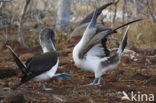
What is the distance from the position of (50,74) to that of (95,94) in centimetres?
85

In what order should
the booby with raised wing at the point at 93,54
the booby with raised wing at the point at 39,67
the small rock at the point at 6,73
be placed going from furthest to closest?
the small rock at the point at 6,73, the booby with raised wing at the point at 93,54, the booby with raised wing at the point at 39,67

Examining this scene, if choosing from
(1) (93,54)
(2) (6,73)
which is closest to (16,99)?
(1) (93,54)

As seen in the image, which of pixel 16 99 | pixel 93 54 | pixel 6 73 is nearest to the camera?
pixel 16 99

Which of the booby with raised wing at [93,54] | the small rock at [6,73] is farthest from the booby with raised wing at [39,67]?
the small rock at [6,73]

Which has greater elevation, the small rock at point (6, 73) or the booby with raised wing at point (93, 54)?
the booby with raised wing at point (93, 54)

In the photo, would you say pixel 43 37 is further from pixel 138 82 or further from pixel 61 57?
pixel 61 57

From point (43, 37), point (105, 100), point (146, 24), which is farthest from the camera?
point (146, 24)

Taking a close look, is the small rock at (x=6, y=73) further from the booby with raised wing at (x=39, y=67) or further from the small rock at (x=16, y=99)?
the small rock at (x=16, y=99)

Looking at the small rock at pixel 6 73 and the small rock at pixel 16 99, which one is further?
the small rock at pixel 6 73

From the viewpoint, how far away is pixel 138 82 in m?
5.31

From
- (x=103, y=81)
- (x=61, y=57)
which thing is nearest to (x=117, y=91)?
(x=103, y=81)

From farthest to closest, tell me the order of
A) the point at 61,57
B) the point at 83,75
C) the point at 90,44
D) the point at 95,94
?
the point at 61,57, the point at 83,75, the point at 90,44, the point at 95,94

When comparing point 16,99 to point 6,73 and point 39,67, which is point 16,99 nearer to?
point 39,67

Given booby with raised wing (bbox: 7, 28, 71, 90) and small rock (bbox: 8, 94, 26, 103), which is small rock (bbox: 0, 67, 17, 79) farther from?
small rock (bbox: 8, 94, 26, 103)
